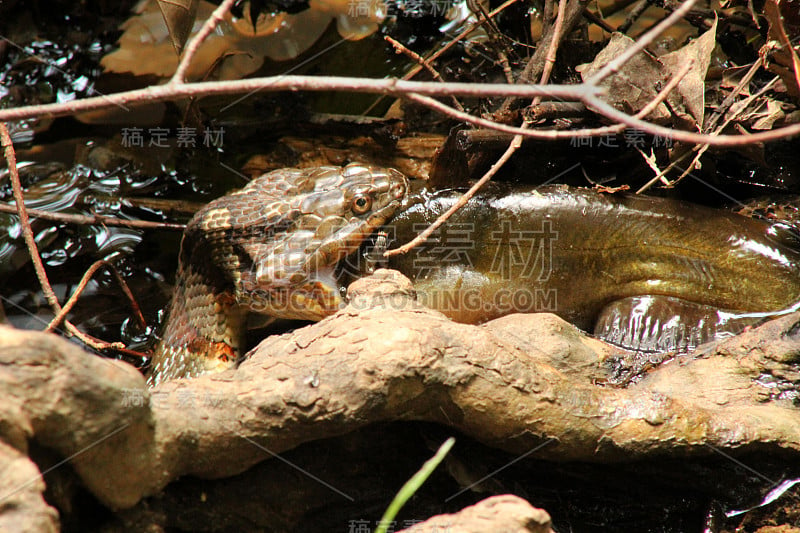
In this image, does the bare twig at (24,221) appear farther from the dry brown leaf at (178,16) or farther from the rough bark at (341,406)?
the rough bark at (341,406)

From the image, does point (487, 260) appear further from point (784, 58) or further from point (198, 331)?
point (784, 58)

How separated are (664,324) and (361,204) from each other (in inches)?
69.3

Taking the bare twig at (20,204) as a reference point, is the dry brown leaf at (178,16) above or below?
above

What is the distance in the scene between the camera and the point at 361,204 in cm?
388

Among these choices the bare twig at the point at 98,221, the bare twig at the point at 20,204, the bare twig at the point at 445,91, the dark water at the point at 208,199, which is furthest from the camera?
the bare twig at the point at 98,221

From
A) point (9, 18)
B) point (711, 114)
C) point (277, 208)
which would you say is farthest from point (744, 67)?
point (9, 18)

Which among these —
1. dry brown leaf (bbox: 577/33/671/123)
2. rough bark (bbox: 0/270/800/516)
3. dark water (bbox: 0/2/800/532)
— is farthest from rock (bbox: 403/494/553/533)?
dry brown leaf (bbox: 577/33/671/123)

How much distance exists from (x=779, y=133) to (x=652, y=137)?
8.31 feet

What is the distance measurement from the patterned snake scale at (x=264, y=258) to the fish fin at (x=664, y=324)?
53.7 inches

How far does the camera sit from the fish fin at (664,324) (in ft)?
12.3

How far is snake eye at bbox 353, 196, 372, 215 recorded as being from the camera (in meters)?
3.87

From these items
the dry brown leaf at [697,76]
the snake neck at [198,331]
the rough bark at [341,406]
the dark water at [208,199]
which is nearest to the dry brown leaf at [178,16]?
the dark water at [208,199]

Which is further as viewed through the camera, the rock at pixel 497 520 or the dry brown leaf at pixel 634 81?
the dry brown leaf at pixel 634 81

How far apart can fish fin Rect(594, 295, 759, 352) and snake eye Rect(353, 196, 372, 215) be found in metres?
1.44
